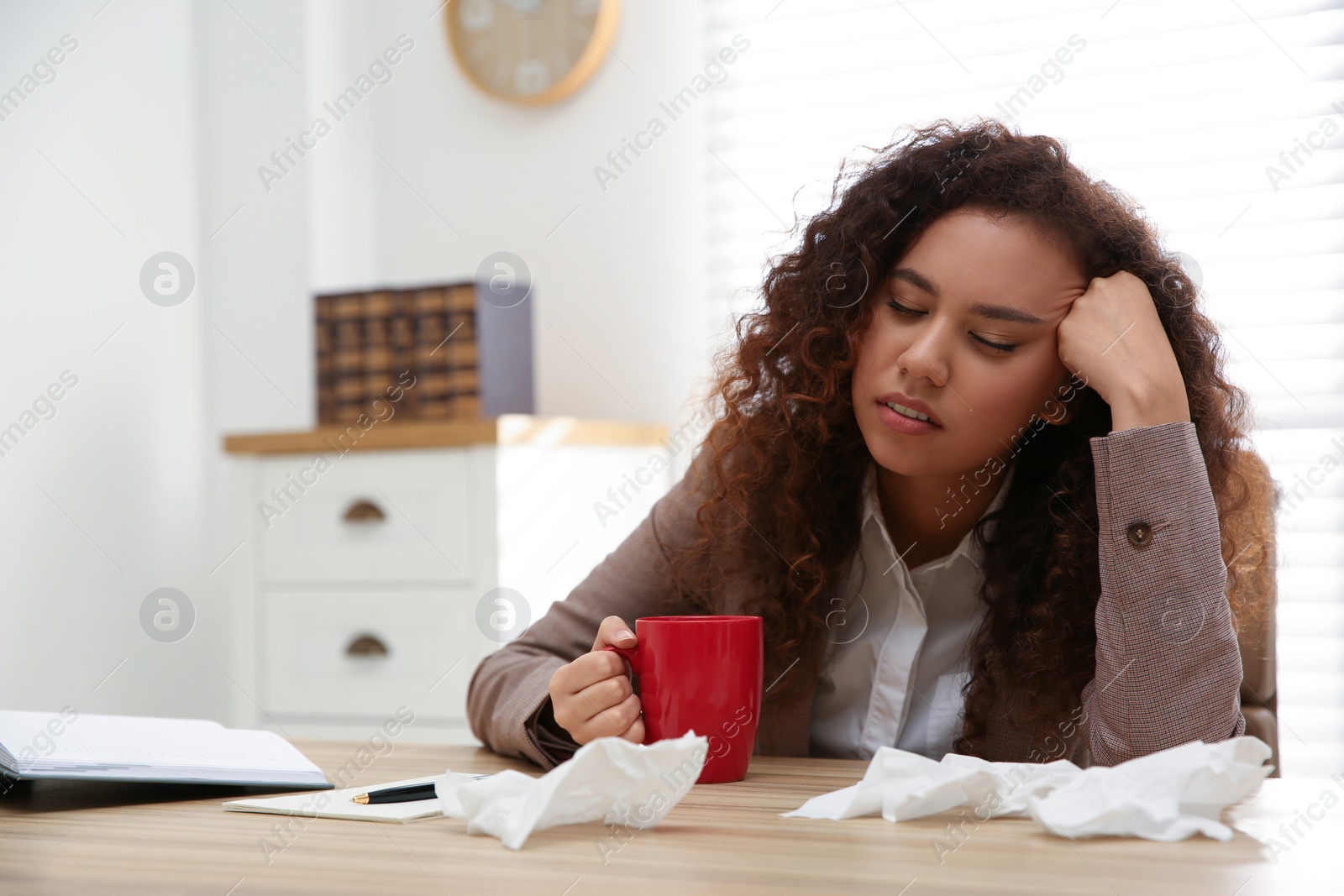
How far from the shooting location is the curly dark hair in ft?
3.55

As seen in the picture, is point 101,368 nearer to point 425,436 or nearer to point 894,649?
point 425,436

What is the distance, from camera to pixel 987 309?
3.44ft

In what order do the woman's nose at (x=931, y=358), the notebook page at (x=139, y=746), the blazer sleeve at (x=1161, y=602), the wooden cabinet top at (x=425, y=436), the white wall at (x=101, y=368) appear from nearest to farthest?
the notebook page at (x=139, y=746), the blazer sleeve at (x=1161, y=602), the woman's nose at (x=931, y=358), the wooden cabinet top at (x=425, y=436), the white wall at (x=101, y=368)

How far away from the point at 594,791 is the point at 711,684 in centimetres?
20

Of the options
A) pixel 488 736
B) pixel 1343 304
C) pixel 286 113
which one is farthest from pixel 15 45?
pixel 1343 304

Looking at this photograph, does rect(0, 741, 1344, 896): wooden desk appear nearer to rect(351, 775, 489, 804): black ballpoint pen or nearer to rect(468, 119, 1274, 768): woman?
rect(351, 775, 489, 804): black ballpoint pen

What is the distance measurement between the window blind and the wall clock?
0.58 m

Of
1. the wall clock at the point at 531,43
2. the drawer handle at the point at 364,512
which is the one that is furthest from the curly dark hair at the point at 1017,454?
the wall clock at the point at 531,43

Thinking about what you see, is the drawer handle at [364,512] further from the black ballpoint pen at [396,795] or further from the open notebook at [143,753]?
the black ballpoint pen at [396,795]

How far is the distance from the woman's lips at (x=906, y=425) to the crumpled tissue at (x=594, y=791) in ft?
1.59

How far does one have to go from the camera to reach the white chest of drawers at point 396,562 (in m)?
2.04

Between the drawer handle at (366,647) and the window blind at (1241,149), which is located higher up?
the window blind at (1241,149)

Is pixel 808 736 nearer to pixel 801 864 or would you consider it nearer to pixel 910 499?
pixel 910 499

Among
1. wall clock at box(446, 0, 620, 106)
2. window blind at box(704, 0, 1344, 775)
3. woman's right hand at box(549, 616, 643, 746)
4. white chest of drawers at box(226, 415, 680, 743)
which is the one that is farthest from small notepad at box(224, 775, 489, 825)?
wall clock at box(446, 0, 620, 106)
